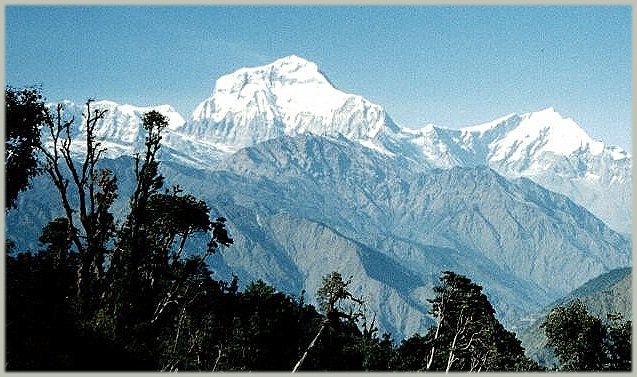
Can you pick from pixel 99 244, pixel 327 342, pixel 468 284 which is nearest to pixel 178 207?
pixel 99 244

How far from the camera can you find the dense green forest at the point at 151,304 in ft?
87.7

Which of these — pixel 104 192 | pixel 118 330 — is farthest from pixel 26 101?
pixel 118 330

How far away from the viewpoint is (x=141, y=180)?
28422 millimetres

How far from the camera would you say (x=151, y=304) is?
168 feet

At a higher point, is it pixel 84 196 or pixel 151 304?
pixel 84 196

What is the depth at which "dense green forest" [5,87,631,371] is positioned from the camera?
87.7 feet

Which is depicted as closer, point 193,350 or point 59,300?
point 59,300

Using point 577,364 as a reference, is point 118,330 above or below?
above

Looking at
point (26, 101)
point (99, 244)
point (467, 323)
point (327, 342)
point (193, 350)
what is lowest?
point (327, 342)

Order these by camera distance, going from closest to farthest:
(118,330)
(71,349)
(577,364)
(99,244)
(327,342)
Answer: (71,349) < (99,244) < (118,330) < (577,364) < (327,342)

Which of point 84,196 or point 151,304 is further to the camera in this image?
point 151,304

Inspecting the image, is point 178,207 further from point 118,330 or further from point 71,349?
point 71,349

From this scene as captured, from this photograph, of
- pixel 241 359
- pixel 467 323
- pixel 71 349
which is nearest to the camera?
pixel 71 349

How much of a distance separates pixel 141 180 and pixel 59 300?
8390 mm
